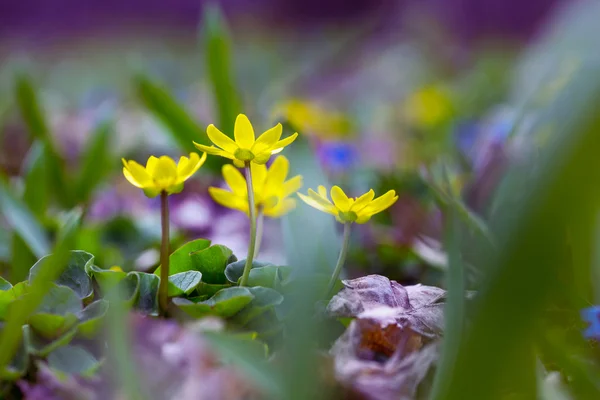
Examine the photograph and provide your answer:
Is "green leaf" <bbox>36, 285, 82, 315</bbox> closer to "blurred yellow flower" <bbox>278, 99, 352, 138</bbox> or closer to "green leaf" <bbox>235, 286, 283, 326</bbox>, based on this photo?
"green leaf" <bbox>235, 286, 283, 326</bbox>

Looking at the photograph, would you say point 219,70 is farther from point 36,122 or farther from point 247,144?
point 247,144

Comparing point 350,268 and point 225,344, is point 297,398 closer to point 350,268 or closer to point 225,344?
point 225,344

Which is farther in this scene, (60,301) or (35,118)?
(35,118)

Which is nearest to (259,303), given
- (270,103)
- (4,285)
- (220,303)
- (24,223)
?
(220,303)

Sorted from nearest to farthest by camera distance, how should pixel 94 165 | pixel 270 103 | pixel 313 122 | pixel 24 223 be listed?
pixel 24 223 → pixel 94 165 → pixel 313 122 → pixel 270 103

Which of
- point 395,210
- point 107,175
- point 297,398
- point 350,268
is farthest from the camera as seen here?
point 107,175

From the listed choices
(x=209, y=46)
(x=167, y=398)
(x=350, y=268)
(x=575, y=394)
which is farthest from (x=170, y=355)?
(x=209, y=46)

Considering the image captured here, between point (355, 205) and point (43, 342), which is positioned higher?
point (355, 205)

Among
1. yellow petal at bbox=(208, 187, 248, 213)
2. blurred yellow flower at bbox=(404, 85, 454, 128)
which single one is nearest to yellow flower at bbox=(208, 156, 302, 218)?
yellow petal at bbox=(208, 187, 248, 213)
